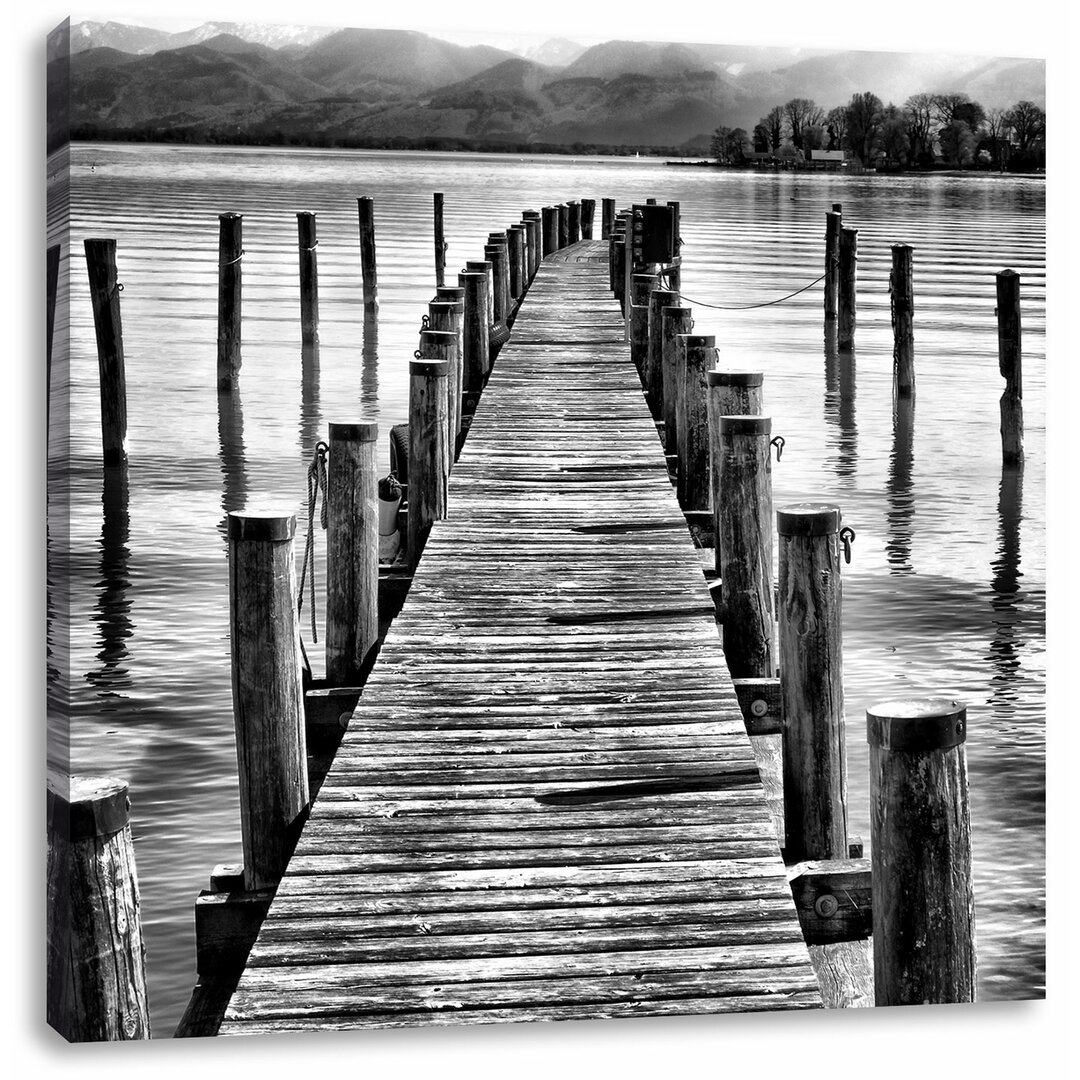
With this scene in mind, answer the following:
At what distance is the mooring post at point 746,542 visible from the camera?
516 centimetres

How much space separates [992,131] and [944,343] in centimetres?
1416

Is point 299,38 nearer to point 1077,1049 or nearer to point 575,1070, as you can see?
point 575,1070

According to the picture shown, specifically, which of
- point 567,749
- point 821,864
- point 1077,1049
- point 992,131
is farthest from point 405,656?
point 992,131

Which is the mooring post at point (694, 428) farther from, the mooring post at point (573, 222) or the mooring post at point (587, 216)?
the mooring post at point (587, 216)

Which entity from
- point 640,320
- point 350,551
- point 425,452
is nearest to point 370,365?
point 640,320

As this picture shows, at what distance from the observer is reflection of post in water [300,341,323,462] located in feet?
45.6

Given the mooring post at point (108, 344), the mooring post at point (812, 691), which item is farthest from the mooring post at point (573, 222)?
Result: the mooring post at point (812, 691)

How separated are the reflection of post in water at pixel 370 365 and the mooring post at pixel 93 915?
535 inches

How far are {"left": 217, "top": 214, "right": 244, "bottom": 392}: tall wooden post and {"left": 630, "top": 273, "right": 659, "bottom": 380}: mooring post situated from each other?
15.7 feet

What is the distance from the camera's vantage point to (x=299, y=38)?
459 cm

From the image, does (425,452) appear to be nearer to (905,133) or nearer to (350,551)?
(350,551)

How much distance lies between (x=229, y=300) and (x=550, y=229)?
8.91 metres

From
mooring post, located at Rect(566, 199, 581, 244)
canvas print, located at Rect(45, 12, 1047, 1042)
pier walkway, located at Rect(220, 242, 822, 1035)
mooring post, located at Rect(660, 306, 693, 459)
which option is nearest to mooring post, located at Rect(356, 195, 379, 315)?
mooring post, located at Rect(566, 199, 581, 244)

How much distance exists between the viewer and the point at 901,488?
12344 mm
